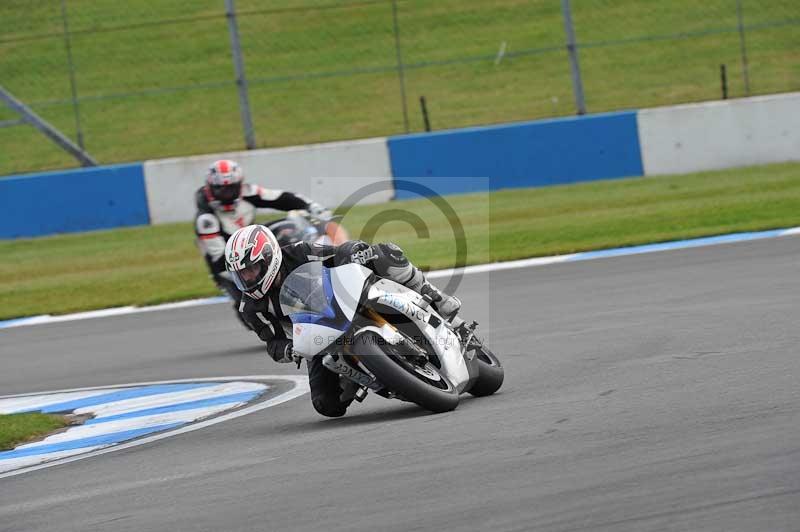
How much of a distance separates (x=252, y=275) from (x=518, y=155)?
41.8 feet

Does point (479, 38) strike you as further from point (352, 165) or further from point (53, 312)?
point (53, 312)

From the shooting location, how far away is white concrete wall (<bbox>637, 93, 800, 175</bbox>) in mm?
19172

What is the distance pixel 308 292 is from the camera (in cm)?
723

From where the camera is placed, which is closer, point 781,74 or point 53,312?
point 53,312

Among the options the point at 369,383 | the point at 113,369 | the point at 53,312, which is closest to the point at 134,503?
the point at 369,383

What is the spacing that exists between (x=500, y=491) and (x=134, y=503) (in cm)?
174

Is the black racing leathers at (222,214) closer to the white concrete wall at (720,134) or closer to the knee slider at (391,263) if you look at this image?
the knee slider at (391,263)

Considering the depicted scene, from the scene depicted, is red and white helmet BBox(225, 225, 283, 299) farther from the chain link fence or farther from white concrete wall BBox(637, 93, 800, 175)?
the chain link fence

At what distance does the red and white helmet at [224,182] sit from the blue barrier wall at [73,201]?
8318 mm

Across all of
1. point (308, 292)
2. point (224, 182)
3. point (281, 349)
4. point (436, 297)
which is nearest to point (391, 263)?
point (436, 297)

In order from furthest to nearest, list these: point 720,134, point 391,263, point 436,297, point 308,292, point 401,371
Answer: point 720,134, point 436,297, point 391,263, point 308,292, point 401,371

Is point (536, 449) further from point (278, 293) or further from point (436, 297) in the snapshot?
point (278, 293)

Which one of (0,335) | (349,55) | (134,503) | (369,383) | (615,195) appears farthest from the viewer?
(349,55)

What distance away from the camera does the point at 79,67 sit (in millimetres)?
29344
